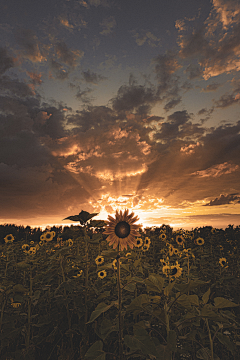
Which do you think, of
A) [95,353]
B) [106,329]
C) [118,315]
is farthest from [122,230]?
[95,353]

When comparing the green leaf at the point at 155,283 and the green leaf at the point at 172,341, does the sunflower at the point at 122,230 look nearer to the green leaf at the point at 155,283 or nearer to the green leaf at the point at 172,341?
the green leaf at the point at 155,283

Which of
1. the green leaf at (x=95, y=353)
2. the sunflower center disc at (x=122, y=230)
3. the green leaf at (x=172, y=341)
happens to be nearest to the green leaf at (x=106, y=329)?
the green leaf at (x=95, y=353)

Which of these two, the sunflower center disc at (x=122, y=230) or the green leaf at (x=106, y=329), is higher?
the sunflower center disc at (x=122, y=230)

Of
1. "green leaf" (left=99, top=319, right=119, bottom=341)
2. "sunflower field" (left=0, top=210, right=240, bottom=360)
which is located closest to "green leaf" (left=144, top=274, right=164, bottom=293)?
"sunflower field" (left=0, top=210, right=240, bottom=360)

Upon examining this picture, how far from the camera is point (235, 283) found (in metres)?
5.32

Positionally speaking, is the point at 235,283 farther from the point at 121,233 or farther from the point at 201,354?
the point at 121,233

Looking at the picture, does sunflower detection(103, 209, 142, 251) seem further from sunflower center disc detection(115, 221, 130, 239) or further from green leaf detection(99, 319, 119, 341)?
green leaf detection(99, 319, 119, 341)

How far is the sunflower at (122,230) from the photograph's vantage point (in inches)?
116

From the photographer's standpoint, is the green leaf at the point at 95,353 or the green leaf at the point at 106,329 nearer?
the green leaf at the point at 95,353

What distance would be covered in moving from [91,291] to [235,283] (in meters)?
3.99

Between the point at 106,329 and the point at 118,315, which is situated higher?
the point at 118,315

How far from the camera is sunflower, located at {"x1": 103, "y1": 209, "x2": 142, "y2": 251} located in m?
2.95

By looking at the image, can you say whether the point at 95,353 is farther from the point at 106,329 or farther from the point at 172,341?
the point at 172,341

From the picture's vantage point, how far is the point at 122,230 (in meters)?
2.94
